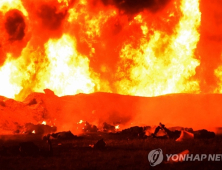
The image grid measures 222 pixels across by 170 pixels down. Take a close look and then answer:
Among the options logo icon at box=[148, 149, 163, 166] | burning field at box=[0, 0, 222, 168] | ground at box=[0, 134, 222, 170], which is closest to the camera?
ground at box=[0, 134, 222, 170]

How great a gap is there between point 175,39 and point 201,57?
21142 mm

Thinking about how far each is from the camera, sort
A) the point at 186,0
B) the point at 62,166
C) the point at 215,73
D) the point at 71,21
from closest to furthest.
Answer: the point at 62,166 < the point at 186,0 < the point at 71,21 < the point at 215,73

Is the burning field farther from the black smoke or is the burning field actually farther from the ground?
the ground

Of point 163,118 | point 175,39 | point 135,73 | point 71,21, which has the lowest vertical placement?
point 163,118

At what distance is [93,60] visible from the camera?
257 ft

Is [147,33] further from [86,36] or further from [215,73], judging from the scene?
[215,73]

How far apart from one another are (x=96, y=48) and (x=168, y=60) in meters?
18.9

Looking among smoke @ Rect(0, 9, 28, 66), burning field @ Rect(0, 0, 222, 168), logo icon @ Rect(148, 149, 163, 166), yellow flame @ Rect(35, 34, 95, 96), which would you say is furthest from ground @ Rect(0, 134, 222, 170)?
smoke @ Rect(0, 9, 28, 66)

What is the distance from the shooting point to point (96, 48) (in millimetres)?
79188

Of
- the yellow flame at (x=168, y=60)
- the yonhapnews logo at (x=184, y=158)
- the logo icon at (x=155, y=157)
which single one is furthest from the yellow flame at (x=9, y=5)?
the yonhapnews logo at (x=184, y=158)

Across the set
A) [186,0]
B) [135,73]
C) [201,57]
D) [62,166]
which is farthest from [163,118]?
[201,57]

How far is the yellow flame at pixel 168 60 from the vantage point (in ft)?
223

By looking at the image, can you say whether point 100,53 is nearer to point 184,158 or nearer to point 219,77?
point 219,77

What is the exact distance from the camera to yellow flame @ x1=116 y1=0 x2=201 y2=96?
223 ft
